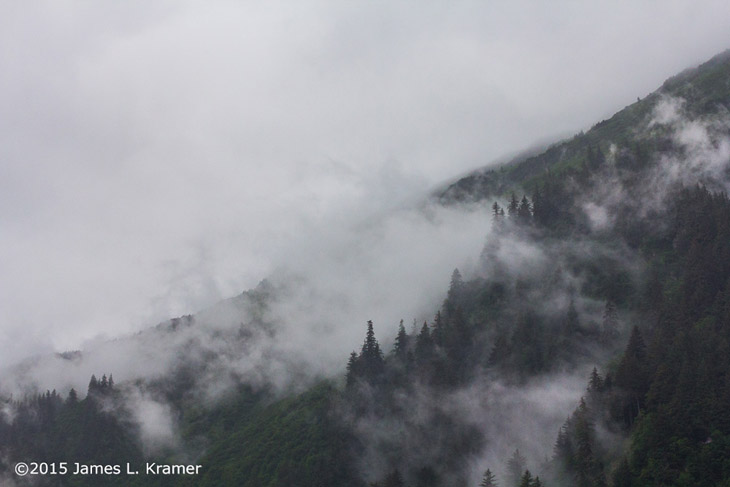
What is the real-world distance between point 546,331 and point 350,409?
49.7 meters

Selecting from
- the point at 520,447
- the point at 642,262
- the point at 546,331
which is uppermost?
the point at 642,262

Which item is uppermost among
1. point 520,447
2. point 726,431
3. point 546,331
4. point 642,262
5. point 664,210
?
point 664,210

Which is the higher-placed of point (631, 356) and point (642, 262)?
point (642, 262)

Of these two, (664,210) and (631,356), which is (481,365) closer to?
(631,356)

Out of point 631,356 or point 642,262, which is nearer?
point 631,356

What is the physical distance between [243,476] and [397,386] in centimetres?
4389

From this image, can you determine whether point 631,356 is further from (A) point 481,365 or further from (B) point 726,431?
(A) point 481,365

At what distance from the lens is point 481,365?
183625mm

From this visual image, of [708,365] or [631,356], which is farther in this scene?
[631,356]

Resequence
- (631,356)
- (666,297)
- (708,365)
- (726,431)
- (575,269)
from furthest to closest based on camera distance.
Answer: (575,269) < (666,297) < (631,356) < (708,365) < (726,431)

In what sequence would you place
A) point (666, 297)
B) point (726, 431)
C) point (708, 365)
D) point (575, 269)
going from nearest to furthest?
point (726, 431) < point (708, 365) < point (666, 297) < point (575, 269)

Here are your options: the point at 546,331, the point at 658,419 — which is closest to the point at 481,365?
the point at 546,331

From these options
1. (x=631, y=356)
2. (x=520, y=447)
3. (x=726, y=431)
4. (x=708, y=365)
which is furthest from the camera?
(x=520, y=447)

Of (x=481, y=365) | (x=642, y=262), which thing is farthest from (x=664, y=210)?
(x=481, y=365)
